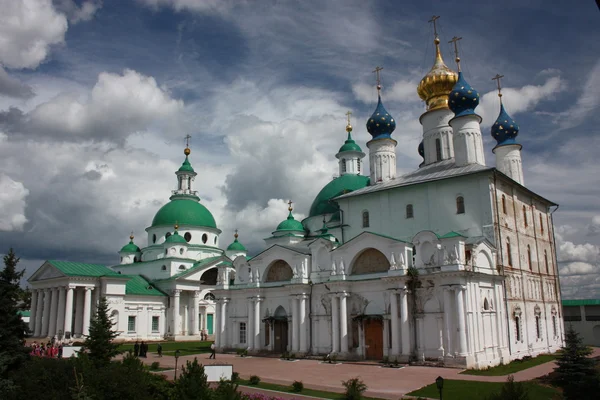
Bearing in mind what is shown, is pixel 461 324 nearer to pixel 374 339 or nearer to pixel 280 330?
pixel 374 339

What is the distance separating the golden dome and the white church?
0.32 feet

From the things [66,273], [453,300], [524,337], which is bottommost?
[524,337]

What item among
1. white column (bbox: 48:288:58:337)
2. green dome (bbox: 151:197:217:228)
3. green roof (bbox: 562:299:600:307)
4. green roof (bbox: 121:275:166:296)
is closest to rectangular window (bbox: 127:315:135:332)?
green roof (bbox: 121:275:166:296)

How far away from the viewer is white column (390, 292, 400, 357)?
27.5m

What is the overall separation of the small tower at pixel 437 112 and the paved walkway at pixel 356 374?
15655 mm

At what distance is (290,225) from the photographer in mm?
43969

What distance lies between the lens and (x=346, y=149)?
1833 inches

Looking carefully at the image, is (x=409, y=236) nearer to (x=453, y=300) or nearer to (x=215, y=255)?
(x=453, y=300)

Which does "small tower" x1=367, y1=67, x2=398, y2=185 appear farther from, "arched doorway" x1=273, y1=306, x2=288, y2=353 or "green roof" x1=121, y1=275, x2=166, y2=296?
"green roof" x1=121, y1=275, x2=166, y2=296

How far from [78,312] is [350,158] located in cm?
2844

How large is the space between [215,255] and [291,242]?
686 inches

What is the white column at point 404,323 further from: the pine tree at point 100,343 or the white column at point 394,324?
the pine tree at point 100,343

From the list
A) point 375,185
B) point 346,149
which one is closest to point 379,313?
point 375,185

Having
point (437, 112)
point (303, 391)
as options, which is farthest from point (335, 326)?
point (437, 112)
